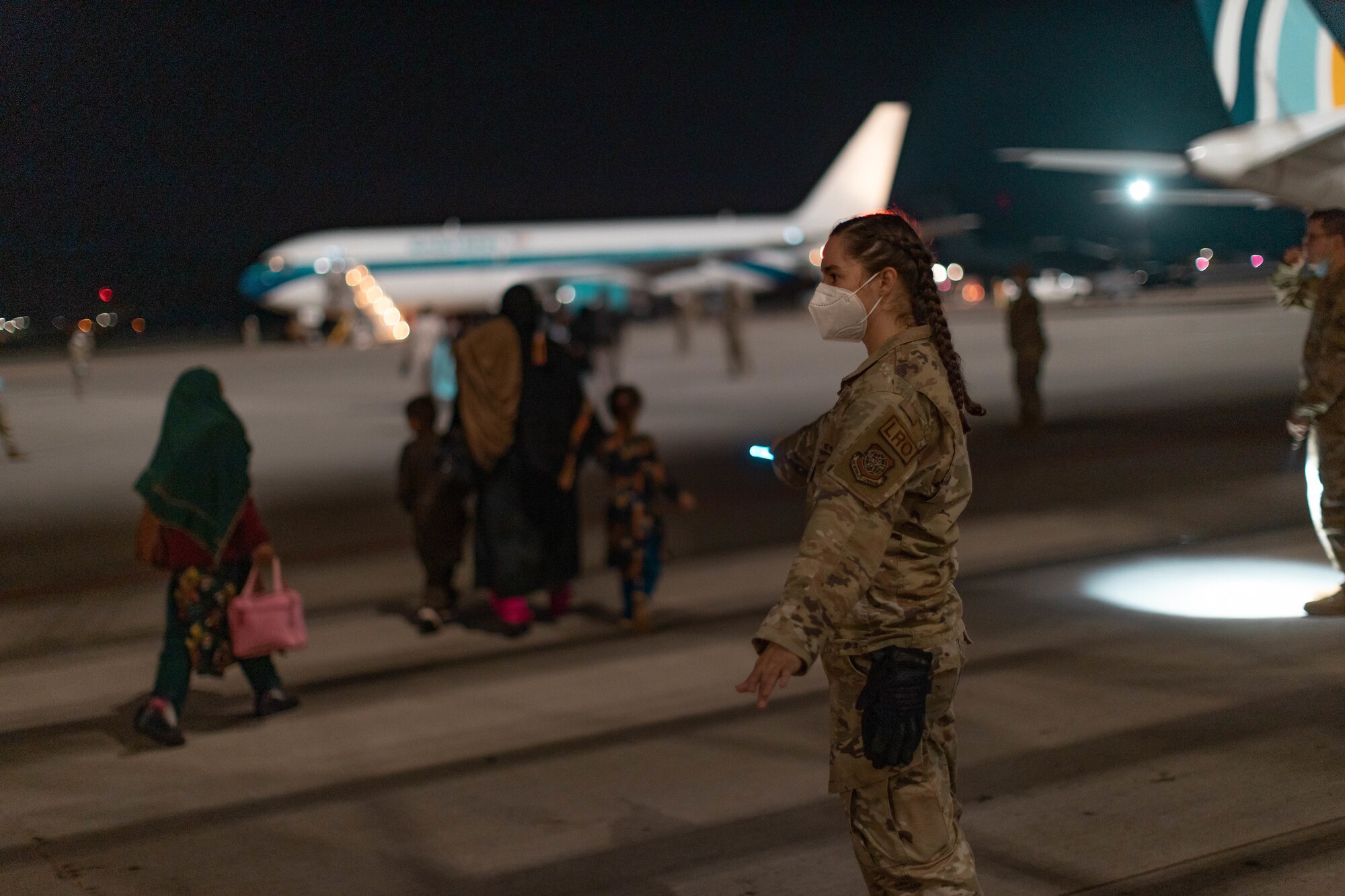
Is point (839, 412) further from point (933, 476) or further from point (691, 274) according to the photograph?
point (691, 274)

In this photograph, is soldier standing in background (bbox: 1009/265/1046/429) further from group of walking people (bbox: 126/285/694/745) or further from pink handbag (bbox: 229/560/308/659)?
pink handbag (bbox: 229/560/308/659)

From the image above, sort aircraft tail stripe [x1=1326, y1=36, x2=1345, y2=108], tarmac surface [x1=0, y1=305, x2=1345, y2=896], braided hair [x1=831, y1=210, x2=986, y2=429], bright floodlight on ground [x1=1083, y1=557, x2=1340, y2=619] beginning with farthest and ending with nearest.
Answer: aircraft tail stripe [x1=1326, y1=36, x2=1345, y2=108] → bright floodlight on ground [x1=1083, y1=557, x2=1340, y2=619] → tarmac surface [x1=0, y1=305, x2=1345, y2=896] → braided hair [x1=831, y1=210, x2=986, y2=429]

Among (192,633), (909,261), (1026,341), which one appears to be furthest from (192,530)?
(1026,341)

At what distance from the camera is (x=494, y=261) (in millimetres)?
47688

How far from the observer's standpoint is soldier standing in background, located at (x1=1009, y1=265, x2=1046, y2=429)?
14.3 m

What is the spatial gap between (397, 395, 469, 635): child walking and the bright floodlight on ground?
11.8 feet

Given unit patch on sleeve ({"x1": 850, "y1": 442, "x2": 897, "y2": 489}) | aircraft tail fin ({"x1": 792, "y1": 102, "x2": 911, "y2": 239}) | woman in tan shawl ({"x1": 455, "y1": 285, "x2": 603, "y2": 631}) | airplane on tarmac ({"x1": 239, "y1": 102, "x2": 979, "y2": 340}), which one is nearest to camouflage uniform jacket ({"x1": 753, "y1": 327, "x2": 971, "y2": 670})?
unit patch on sleeve ({"x1": 850, "y1": 442, "x2": 897, "y2": 489})

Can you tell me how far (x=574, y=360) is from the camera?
7.87 metres

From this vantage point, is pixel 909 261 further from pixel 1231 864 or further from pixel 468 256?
pixel 468 256

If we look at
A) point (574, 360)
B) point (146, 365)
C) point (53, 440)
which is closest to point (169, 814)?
point (574, 360)

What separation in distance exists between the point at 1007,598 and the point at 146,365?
32364 mm

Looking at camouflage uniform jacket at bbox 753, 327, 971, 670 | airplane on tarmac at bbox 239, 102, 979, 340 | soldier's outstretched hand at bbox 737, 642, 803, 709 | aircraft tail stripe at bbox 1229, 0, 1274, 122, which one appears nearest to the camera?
soldier's outstretched hand at bbox 737, 642, 803, 709

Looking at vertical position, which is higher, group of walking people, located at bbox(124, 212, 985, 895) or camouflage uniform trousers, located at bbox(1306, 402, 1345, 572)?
group of walking people, located at bbox(124, 212, 985, 895)

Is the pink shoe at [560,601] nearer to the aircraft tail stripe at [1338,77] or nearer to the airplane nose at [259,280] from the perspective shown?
the aircraft tail stripe at [1338,77]
